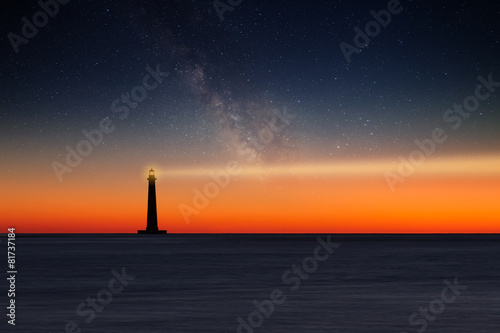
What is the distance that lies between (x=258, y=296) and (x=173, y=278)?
1239 cm

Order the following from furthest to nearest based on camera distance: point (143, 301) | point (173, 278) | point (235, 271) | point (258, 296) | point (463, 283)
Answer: point (235, 271) → point (173, 278) → point (463, 283) → point (258, 296) → point (143, 301)

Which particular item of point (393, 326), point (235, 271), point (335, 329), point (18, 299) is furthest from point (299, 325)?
point (235, 271)

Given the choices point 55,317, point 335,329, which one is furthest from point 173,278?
point 335,329

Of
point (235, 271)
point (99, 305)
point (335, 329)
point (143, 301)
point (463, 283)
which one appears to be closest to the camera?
point (335, 329)

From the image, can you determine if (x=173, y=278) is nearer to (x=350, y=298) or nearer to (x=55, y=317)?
(x=350, y=298)

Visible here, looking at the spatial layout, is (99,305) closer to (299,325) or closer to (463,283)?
(299,325)

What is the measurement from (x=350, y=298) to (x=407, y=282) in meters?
11.3

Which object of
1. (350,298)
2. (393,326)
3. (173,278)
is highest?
(173,278)

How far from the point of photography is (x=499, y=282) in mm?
41031

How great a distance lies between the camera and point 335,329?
69.7ft

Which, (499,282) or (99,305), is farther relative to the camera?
(499,282)

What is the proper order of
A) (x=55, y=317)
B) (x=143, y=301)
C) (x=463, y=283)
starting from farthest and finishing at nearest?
1. (x=463, y=283)
2. (x=143, y=301)
3. (x=55, y=317)

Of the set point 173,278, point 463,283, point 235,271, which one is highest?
point 235,271

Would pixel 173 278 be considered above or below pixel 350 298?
above
